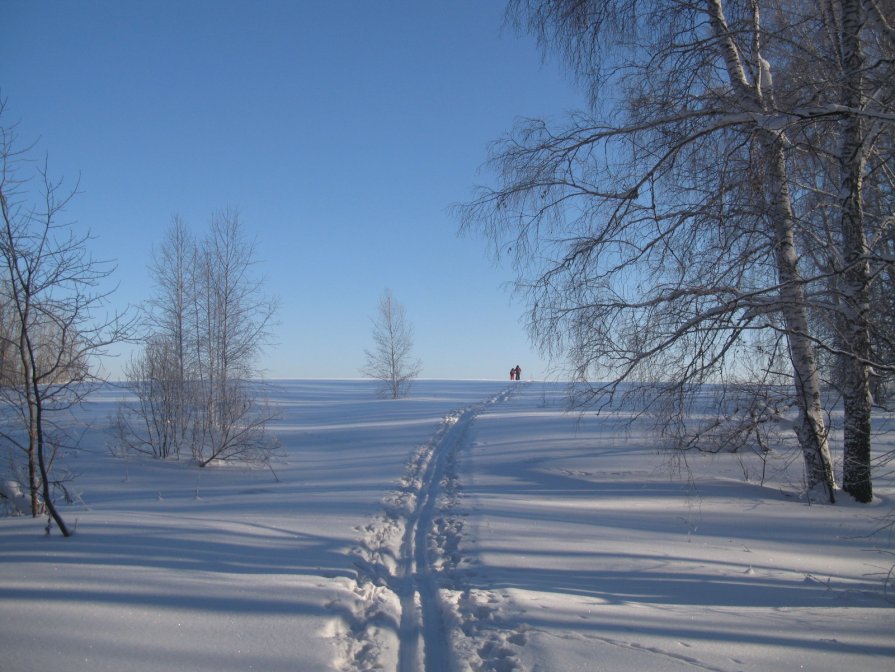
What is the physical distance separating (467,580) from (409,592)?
0.58m

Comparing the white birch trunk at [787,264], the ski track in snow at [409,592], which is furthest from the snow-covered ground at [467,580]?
the white birch trunk at [787,264]

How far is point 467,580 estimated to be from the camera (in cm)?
483

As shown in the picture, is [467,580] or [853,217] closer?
[853,217]

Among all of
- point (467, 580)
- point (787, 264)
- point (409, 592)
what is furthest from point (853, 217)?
point (409, 592)

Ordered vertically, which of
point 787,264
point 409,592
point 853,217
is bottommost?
point 409,592

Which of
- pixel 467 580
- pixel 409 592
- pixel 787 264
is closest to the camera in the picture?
pixel 409 592

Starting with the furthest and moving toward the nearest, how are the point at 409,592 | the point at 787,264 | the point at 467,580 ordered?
the point at 787,264 < the point at 467,580 < the point at 409,592

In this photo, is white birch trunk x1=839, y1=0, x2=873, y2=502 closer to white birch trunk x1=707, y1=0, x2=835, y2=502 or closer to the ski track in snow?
white birch trunk x1=707, y1=0, x2=835, y2=502

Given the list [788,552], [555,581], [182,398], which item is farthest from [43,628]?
[182,398]

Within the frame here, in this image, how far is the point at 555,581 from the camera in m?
4.81

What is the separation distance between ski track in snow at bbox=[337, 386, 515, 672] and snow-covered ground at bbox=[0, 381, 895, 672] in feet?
0.07

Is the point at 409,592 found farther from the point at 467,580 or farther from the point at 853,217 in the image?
the point at 853,217

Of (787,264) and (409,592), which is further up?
(787,264)

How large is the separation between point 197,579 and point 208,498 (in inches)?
221
